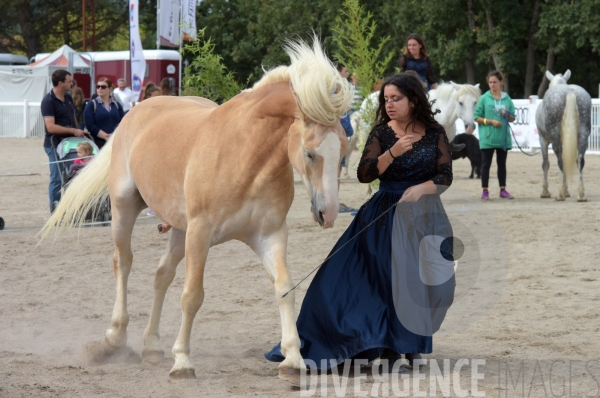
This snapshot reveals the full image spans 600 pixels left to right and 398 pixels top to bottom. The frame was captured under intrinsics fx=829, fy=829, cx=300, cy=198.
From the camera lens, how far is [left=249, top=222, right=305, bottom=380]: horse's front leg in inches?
172

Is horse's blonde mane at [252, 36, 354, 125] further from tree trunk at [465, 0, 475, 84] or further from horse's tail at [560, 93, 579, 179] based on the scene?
tree trunk at [465, 0, 475, 84]

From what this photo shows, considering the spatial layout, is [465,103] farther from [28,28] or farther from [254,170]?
[28,28]

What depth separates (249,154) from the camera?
4.46 meters

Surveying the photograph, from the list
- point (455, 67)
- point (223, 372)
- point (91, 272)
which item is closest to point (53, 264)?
point (91, 272)

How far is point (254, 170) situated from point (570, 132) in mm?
8605

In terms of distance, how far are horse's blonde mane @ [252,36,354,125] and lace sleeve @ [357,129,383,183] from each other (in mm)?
421

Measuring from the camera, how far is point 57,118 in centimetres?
1063

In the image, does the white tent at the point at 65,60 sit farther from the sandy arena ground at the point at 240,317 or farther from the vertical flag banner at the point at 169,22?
the sandy arena ground at the point at 240,317

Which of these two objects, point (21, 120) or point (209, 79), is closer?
point (209, 79)

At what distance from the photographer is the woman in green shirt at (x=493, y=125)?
1214 centimetres

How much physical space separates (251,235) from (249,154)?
0.46 m

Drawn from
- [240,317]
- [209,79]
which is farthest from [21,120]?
[240,317]

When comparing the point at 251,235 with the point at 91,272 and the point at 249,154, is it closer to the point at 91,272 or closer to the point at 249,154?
the point at 249,154

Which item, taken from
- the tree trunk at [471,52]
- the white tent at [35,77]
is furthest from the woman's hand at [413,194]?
the tree trunk at [471,52]
